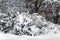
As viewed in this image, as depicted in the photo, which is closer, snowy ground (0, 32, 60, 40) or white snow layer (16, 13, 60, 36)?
snowy ground (0, 32, 60, 40)

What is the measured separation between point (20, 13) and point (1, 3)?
2.36 feet

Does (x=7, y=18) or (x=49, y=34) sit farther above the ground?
(x=7, y=18)

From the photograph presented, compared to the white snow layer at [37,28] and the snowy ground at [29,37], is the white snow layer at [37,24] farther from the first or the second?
the snowy ground at [29,37]

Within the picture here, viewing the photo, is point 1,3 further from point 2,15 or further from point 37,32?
point 37,32

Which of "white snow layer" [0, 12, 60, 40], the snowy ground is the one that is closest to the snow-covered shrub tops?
"white snow layer" [0, 12, 60, 40]

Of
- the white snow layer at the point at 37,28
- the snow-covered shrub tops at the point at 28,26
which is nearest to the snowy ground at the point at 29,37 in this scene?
the white snow layer at the point at 37,28

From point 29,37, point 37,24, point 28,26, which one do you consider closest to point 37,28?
point 37,24

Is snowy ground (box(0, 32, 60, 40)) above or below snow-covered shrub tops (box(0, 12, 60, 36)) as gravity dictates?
below

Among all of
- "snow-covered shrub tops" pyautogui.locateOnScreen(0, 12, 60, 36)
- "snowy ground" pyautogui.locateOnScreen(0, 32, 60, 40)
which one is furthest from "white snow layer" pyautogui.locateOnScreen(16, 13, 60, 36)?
"snowy ground" pyautogui.locateOnScreen(0, 32, 60, 40)

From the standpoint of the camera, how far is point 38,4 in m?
4.99

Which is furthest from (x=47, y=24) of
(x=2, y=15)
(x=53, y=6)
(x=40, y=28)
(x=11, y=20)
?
(x=2, y=15)

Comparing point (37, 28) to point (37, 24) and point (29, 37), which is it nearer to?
point (37, 24)

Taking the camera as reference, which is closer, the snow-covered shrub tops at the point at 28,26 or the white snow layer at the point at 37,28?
the white snow layer at the point at 37,28

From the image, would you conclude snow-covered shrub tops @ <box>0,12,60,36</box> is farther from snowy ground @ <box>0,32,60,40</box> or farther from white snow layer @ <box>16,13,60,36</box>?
snowy ground @ <box>0,32,60,40</box>
